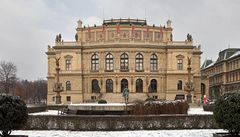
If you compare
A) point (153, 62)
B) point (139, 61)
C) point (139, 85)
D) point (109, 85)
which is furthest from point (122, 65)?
point (153, 62)

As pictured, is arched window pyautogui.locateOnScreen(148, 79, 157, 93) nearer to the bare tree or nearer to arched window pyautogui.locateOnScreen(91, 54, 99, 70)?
arched window pyautogui.locateOnScreen(91, 54, 99, 70)

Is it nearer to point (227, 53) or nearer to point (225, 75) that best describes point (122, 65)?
point (225, 75)

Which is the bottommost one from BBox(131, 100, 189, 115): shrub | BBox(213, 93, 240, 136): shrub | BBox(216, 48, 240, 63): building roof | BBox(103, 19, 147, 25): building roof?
BBox(131, 100, 189, 115): shrub

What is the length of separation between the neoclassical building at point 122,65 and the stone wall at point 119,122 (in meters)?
49.7

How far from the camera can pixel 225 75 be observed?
99375 millimetres

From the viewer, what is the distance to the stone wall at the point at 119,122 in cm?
2125

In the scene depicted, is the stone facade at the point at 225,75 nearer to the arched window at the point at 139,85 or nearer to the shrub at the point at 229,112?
the arched window at the point at 139,85

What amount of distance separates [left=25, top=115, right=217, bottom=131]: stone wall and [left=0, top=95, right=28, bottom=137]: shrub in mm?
5067

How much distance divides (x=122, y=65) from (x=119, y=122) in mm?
52725

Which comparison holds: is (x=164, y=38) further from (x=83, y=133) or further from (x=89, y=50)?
(x=83, y=133)

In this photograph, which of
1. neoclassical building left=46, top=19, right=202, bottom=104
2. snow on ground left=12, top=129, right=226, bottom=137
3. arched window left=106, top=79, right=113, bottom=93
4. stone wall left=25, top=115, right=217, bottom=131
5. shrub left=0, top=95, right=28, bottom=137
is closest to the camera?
shrub left=0, top=95, right=28, bottom=137

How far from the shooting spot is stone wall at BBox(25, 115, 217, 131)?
21250 millimetres

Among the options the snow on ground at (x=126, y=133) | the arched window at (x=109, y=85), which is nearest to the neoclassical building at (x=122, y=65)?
the arched window at (x=109, y=85)

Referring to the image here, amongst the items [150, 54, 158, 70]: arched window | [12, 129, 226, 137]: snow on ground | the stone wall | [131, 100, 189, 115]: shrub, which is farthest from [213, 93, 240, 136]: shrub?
[150, 54, 158, 70]: arched window
